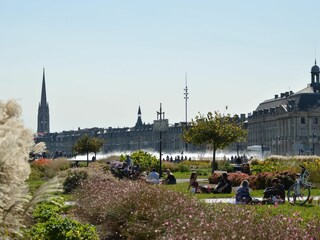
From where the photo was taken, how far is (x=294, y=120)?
135 meters

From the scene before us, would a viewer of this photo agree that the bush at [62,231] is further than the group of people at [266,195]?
No

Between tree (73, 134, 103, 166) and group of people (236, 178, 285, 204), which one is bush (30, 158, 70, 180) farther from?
tree (73, 134, 103, 166)

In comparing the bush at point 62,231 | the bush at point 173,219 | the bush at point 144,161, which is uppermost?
the bush at point 144,161

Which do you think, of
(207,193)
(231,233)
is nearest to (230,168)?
(207,193)

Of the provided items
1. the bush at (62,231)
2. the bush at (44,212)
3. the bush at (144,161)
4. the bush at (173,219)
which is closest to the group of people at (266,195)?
the bush at (173,219)

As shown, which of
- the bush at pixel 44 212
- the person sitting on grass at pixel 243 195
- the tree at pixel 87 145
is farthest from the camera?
the tree at pixel 87 145

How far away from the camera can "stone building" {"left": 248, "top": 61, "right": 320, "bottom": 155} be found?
440 ft

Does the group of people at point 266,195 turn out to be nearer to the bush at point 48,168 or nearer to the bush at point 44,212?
the bush at point 44,212

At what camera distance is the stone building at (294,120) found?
134 meters

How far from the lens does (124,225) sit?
13.6 m

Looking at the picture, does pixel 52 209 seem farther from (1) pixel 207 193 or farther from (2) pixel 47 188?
(1) pixel 207 193

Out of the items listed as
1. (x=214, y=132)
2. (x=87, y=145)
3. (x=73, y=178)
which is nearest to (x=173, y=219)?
(x=73, y=178)

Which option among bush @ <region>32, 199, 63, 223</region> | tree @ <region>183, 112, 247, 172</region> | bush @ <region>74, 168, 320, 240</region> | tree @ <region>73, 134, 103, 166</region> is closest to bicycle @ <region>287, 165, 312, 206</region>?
bush @ <region>74, 168, 320, 240</region>

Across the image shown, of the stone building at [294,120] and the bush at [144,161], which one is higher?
the stone building at [294,120]
